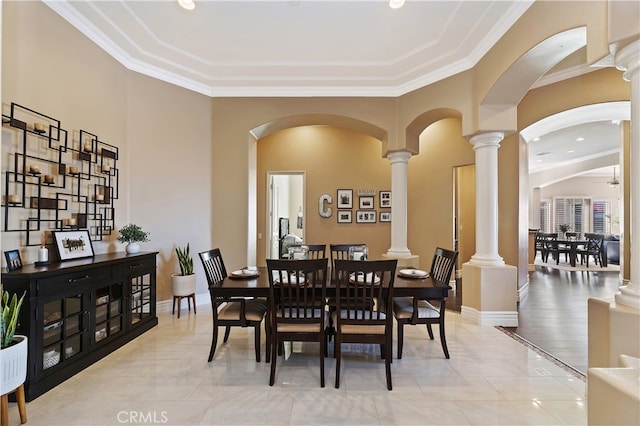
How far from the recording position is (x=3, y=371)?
5.99 ft

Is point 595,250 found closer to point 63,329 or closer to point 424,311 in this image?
point 424,311

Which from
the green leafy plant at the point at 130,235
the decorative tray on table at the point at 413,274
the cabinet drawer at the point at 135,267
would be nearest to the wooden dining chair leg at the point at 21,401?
the cabinet drawer at the point at 135,267

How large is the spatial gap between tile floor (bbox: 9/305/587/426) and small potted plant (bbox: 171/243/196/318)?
0.92 meters

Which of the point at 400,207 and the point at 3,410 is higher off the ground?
the point at 400,207

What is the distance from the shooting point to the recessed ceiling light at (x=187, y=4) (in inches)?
120

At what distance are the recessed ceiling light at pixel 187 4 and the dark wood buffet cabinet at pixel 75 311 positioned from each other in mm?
2617

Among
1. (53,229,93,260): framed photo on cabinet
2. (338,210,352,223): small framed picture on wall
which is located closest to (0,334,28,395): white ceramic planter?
(53,229,93,260): framed photo on cabinet

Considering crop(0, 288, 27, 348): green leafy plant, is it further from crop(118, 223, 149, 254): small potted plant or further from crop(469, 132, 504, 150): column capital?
crop(469, 132, 504, 150): column capital

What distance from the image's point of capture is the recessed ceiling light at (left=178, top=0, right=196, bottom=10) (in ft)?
9.96

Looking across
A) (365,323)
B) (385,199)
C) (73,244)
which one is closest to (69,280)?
(73,244)

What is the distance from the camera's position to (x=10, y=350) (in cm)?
187

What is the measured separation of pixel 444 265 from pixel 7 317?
3.46m

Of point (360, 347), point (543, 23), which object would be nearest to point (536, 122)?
point (543, 23)

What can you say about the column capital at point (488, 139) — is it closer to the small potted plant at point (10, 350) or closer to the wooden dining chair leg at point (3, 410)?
the small potted plant at point (10, 350)
